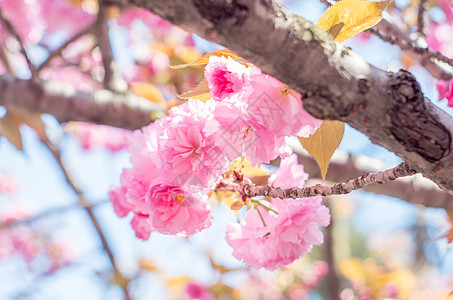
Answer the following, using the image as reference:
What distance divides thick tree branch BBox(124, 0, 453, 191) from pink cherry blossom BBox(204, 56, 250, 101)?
110 mm

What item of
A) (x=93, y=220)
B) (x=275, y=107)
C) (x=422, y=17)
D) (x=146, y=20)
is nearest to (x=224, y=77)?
(x=275, y=107)

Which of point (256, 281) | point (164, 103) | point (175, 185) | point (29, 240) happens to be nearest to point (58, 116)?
point (164, 103)

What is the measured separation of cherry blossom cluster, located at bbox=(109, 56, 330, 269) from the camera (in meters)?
0.53

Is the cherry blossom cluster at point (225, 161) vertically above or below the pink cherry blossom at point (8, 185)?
above

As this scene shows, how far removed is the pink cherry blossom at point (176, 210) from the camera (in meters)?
0.65

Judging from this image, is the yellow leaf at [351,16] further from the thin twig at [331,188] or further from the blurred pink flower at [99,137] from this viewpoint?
the blurred pink flower at [99,137]

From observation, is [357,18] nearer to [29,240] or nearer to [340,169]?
[340,169]

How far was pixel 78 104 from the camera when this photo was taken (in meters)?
1.48

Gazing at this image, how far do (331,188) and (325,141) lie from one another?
7 cm

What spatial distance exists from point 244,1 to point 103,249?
200cm

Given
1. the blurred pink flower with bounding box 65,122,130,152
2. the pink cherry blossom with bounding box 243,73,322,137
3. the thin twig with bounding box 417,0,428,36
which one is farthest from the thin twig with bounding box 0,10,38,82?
the blurred pink flower with bounding box 65,122,130,152

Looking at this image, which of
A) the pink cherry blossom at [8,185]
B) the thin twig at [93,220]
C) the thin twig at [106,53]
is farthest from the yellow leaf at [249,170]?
the pink cherry blossom at [8,185]

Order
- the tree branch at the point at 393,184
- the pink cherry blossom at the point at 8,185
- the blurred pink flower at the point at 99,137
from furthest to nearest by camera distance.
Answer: the pink cherry blossom at the point at 8,185, the blurred pink flower at the point at 99,137, the tree branch at the point at 393,184

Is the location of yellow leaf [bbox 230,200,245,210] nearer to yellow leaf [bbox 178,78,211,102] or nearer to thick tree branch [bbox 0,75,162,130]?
yellow leaf [bbox 178,78,211,102]
